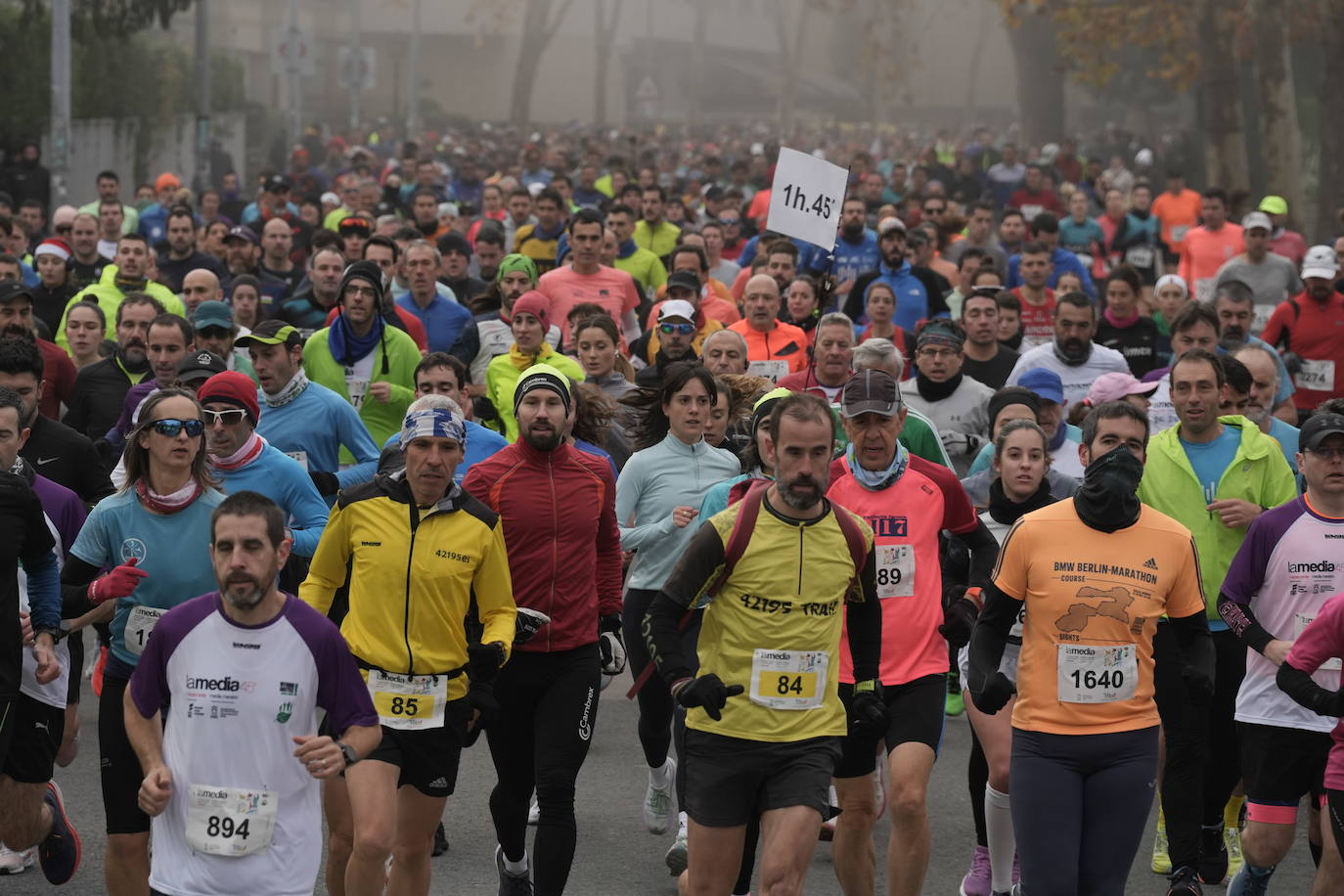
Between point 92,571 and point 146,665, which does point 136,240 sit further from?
point 146,665

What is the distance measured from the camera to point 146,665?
567cm

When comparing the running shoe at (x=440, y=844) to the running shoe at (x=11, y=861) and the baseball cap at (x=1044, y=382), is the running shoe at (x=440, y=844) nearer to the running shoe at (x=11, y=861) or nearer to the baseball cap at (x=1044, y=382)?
the running shoe at (x=11, y=861)

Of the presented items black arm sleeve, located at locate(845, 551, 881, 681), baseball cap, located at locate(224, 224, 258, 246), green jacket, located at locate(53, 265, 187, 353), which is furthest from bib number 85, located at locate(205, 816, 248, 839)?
baseball cap, located at locate(224, 224, 258, 246)

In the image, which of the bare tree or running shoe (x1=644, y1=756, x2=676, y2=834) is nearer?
running shoe (x1=644, y1=756, x2=676, y2=834)

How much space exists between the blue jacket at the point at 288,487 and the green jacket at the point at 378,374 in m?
3.17

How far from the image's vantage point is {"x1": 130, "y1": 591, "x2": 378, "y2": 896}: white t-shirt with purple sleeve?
553cm

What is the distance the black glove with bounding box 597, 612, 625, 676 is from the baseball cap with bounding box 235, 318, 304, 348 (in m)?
2.04

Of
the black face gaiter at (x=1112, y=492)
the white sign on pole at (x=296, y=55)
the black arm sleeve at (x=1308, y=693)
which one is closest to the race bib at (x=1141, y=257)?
the black arm sleeve at (x=1308, y=693)

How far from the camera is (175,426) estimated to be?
6691mm

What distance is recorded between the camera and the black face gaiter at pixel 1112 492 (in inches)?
244

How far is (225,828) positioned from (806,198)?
5.91 m

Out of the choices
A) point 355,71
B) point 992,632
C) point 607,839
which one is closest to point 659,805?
point 607,839

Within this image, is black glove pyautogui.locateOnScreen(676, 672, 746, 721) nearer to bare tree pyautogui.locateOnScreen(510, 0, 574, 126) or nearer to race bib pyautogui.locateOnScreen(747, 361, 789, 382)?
race bib pyautogui.locateOnScreen(747, 361, 789, 382)

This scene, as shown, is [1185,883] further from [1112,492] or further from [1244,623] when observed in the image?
[1112,492]
